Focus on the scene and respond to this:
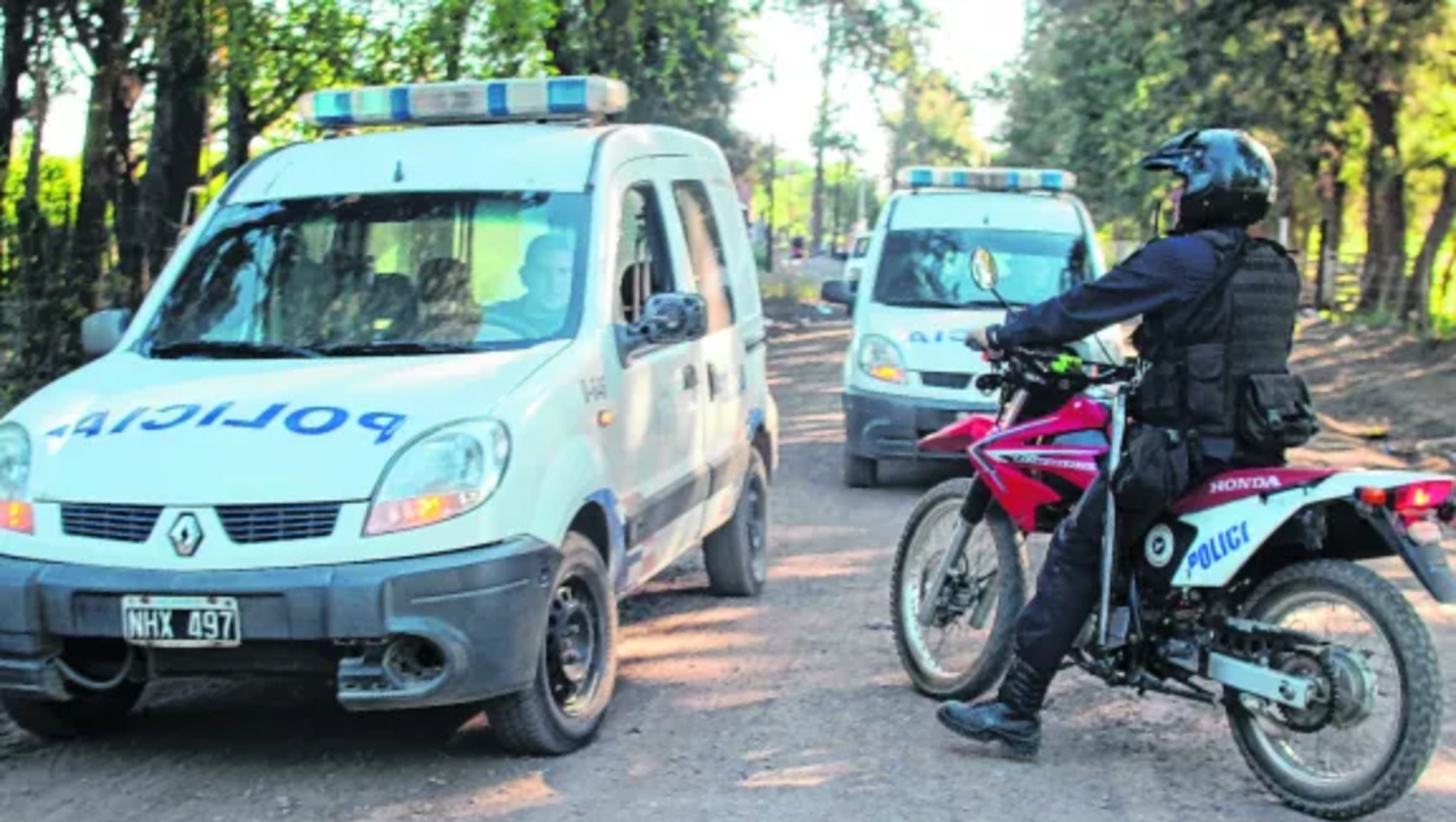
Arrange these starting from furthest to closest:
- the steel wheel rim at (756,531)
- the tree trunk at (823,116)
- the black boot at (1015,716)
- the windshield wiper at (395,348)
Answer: the tree trunk at (823,116), the steel wheel rim at (756,531), the windshield wiper at (395,348), the black boot at (1015,716)

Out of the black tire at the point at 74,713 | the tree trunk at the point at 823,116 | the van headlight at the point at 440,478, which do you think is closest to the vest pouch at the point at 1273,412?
the van headlight at the point at 440,478

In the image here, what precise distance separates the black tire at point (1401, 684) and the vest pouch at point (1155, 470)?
0.39 metres

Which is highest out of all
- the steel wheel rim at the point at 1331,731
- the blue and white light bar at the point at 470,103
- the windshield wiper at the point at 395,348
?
the blue and white light bar at the point at 470,103

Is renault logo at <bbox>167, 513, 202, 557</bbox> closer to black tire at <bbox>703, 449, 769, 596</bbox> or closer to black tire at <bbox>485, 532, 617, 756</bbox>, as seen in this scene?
black tire at <bbox>485, 532, 617, 756</bbox>

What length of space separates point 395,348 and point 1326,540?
3018mm

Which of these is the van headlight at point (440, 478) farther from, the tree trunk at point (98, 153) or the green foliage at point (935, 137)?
the green foliage at point (935, 137)

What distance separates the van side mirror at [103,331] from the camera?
5941mm

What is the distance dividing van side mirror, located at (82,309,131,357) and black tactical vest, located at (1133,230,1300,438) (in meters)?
3.64

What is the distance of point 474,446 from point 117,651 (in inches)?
50.7

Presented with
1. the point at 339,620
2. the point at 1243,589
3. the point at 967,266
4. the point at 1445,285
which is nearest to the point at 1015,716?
the point at 1243,589

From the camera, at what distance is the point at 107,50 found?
11.3m

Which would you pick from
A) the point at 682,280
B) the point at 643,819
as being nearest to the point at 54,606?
the point at 643,819

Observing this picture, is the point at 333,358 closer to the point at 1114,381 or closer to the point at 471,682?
the point at 471,682

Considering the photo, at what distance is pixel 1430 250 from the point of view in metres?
26.1
